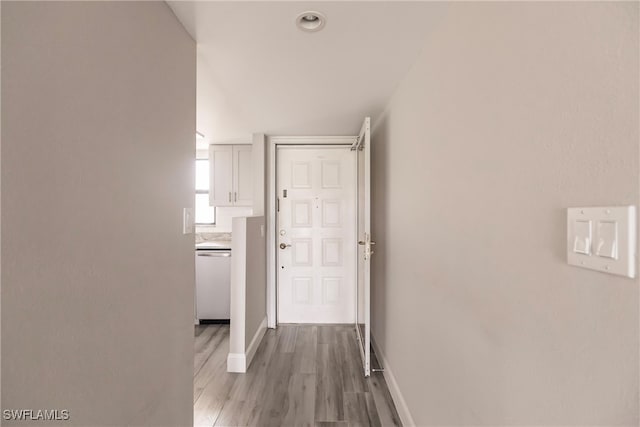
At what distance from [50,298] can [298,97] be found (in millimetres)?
1875

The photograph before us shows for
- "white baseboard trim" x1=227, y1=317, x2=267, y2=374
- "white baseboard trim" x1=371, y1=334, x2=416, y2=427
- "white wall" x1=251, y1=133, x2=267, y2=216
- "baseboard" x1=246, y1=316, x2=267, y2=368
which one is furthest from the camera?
"white wall" x1=251, y1=133, x2=267, y2=216

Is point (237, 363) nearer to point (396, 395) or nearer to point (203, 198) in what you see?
point (396, 395)

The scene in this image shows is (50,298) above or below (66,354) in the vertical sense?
above

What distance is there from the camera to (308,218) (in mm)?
3410

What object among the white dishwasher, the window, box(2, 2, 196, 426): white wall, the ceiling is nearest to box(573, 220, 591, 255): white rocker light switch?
the ceiling

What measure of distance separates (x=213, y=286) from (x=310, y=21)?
9.72ft

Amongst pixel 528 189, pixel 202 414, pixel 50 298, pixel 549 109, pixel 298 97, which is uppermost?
pixel 298 97

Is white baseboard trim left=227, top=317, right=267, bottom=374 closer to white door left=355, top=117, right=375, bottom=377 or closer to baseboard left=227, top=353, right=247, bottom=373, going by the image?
baseboard left=227, top=353, right=247, bottom=373

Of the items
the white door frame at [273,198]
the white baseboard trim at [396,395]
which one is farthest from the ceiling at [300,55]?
the white baseboard trim at [396,395]

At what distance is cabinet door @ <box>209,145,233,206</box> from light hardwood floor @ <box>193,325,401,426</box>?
1678mm

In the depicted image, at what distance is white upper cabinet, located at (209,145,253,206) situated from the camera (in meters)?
3.76

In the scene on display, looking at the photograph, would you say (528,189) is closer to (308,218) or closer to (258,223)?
(258,223)

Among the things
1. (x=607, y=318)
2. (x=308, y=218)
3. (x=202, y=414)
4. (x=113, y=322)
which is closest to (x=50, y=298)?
(x=113, y=322)

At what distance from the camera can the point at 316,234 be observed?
135 inches
